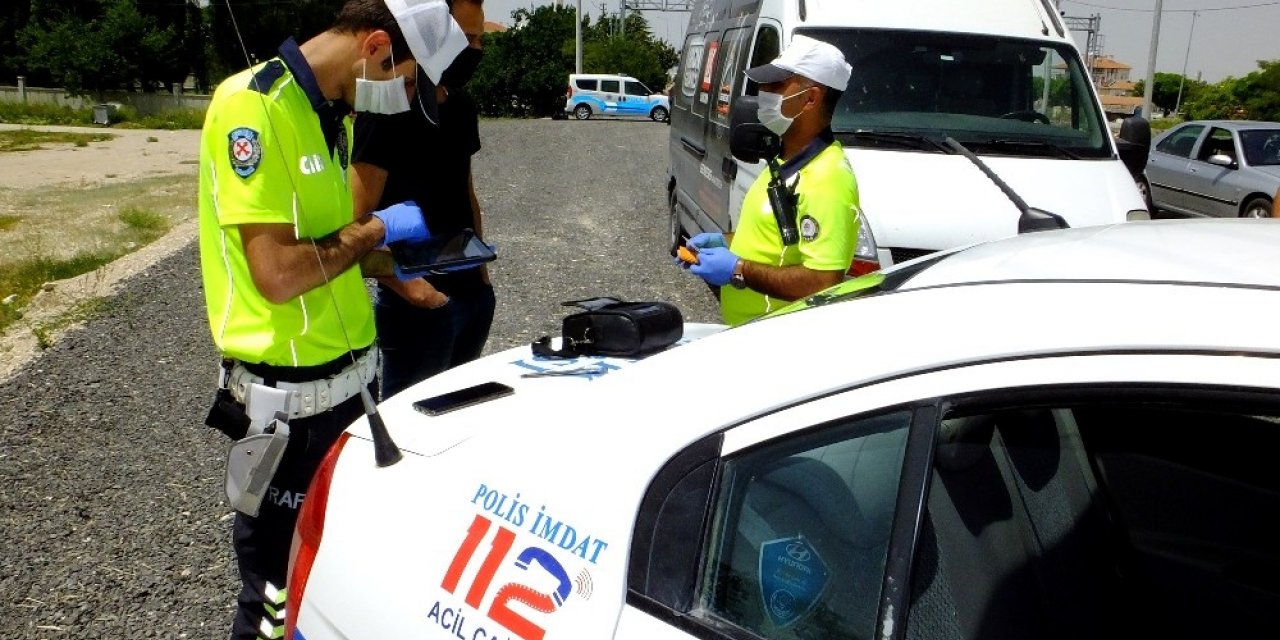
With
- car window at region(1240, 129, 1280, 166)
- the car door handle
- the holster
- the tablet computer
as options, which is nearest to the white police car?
the holster

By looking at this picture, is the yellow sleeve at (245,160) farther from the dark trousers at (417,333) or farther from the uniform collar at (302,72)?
the dark trousers at (417,333)

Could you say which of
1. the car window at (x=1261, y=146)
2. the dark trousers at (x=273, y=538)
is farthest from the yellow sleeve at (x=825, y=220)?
the car window at (x=1261, y=146)

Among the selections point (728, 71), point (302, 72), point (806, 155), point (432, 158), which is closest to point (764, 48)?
point (728, 71)

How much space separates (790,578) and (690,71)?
27.5 feet

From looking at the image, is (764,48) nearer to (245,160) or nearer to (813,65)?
(813,65)

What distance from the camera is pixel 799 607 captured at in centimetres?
149

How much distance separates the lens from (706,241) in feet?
11.8

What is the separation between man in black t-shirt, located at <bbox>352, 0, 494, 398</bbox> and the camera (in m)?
3.29

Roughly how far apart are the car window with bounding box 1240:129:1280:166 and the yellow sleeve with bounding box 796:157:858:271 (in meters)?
11.4

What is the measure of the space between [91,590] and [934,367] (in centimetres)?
322

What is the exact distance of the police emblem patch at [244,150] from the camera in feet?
7.43

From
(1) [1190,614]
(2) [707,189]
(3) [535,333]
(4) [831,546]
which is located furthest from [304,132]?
(2) [707,189]

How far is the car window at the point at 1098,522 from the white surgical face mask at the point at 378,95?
5.25 feet

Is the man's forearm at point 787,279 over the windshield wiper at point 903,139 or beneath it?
beneath
